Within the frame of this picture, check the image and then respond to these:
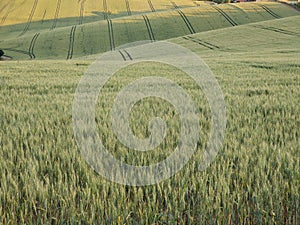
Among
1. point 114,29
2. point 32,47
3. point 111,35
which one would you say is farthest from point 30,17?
point 111,35

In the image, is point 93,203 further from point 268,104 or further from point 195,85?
point 195,85

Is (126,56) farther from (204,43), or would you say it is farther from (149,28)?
(149,28)

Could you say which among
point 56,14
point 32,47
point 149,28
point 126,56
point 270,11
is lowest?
point 32,47

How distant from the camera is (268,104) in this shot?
5.75 meters

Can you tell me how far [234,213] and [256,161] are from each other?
84 centimetres

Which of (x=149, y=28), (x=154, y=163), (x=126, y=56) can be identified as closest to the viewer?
(x=154, y=163)

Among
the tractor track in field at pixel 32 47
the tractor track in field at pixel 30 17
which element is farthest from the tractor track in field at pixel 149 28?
the tractor track in field at pixel 30 17

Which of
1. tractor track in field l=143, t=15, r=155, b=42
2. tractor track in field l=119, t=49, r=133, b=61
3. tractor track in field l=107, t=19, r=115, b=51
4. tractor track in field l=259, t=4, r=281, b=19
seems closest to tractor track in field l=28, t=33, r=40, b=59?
tractor track in field l=107, t=19, r=115, b=51

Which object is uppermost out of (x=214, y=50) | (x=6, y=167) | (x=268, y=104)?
(x=6, y=167)

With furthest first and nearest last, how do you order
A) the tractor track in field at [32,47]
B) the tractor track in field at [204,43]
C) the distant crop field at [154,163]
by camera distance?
the tractor track in field at [32,47]
the tractor track in field at [204,43]
the distant crop field at [154,163]

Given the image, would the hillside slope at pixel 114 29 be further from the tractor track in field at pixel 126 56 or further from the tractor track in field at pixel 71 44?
the tractor track in field at pixel 126 56

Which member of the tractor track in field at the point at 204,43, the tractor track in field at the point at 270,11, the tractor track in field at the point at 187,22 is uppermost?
the tractor track in field at the point at 270,11

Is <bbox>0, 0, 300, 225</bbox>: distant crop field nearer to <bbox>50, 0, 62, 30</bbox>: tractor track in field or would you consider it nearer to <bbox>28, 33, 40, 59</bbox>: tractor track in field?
<bbox>28, 33, 40, 59</bbox>: tractor track in field

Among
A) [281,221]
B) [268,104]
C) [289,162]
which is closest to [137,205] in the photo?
[281,221]
